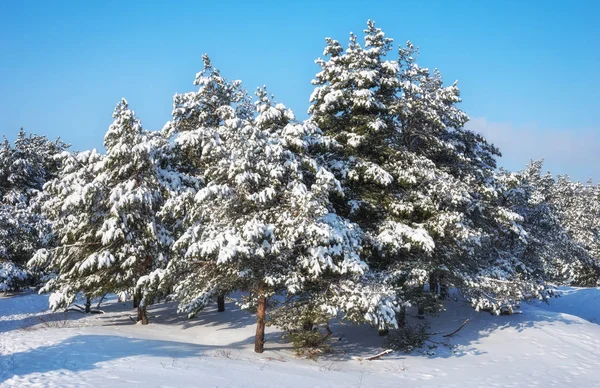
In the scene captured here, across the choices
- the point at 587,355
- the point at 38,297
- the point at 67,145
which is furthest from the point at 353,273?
the point at 67,145

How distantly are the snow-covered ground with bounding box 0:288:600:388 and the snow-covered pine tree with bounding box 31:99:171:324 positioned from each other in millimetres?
2108

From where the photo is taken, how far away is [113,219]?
17141mm

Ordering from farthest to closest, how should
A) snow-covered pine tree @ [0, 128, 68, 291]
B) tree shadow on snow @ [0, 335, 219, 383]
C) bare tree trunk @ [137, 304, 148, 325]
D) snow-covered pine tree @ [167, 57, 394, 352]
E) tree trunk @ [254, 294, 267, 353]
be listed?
snow-covered pine tree @ [0, 128, 68, 291] → bare tree trunk @ [137, 304, 148, 325] → tree trunk @ [254, 294, 267, 353] → snow-covered pine tree @ [167, 57, 394, 352] → tree shadow on snow @ [0, 335, 219, 383]

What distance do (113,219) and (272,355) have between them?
8715mm

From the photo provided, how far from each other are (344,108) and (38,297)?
98.1 ft

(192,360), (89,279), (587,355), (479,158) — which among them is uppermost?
(479,158)

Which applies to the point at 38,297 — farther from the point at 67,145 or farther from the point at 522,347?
the point at 522,347

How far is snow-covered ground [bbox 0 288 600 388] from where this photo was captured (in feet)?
33.1

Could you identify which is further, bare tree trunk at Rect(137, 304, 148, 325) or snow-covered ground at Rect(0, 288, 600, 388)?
bare tree trunk at Rect(137, 304, 148, 325)

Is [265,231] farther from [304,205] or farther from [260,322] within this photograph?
[260,322]

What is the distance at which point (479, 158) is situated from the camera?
19.3 m

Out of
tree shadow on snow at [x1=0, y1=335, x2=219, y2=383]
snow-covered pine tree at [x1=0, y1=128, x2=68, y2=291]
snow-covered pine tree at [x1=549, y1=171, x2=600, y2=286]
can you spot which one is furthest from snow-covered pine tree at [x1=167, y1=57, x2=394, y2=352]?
snow-covered pine tree at [x1=549, y1=171, x2=600, y2=286]

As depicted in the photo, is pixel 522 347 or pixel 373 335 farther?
pixel 373 335

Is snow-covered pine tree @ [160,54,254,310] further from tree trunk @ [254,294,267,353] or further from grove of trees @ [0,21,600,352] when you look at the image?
tree trunk @ [254,294,267,353]
